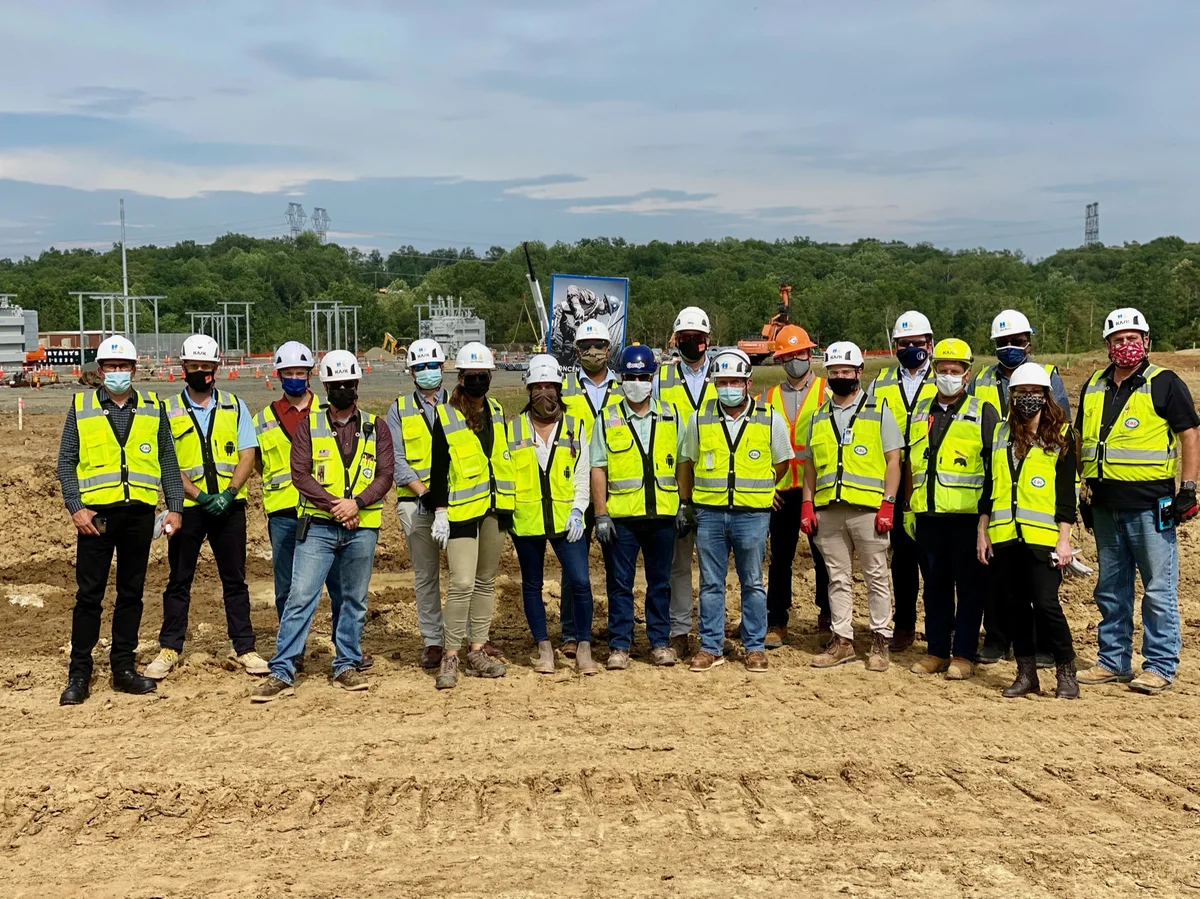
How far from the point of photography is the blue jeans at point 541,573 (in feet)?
26.4

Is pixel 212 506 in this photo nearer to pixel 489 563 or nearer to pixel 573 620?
pixel 489 563

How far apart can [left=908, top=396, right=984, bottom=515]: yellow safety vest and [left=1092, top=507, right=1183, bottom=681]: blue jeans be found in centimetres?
88

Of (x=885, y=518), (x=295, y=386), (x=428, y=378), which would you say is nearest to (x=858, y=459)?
(x=885, y=518)

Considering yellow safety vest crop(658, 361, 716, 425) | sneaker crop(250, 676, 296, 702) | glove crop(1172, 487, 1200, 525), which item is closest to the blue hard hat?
yellow safety vest crop(658, 361, 716, 425)

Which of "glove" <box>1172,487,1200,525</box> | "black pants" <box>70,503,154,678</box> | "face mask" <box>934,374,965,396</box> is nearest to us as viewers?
"glove" <box>1172,487,1200,525</box>

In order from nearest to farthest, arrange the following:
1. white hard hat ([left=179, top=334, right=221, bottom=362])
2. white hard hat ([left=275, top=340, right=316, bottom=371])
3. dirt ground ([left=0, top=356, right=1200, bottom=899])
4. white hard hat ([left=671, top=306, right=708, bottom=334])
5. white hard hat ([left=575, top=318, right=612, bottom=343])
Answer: dirt ground ([left=0, top=356, right=1200, bottom=899]) → white hard hat ([left=275, top=340, right=316, bottom=371]) → white hard hat ([left=179, top=334, right=221, bottom=362]) → white hard hat ([left=671, top=306, right=708, bottom=334]) → white hard hat ([left=575, top=318, right=612, bottom=343])

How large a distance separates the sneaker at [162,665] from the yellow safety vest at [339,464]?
163 centimetres

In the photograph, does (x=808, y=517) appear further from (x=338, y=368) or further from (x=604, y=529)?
(x=338, y=368)

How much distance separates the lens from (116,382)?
7566 millimetres

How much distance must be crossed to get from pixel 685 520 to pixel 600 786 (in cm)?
253

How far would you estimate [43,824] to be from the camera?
580 cm

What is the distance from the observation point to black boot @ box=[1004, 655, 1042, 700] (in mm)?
7570

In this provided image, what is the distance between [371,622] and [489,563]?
2.57 m

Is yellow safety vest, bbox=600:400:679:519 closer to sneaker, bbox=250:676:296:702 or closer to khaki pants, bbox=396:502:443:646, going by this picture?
khaki pants, bbox=396:502:443:646
